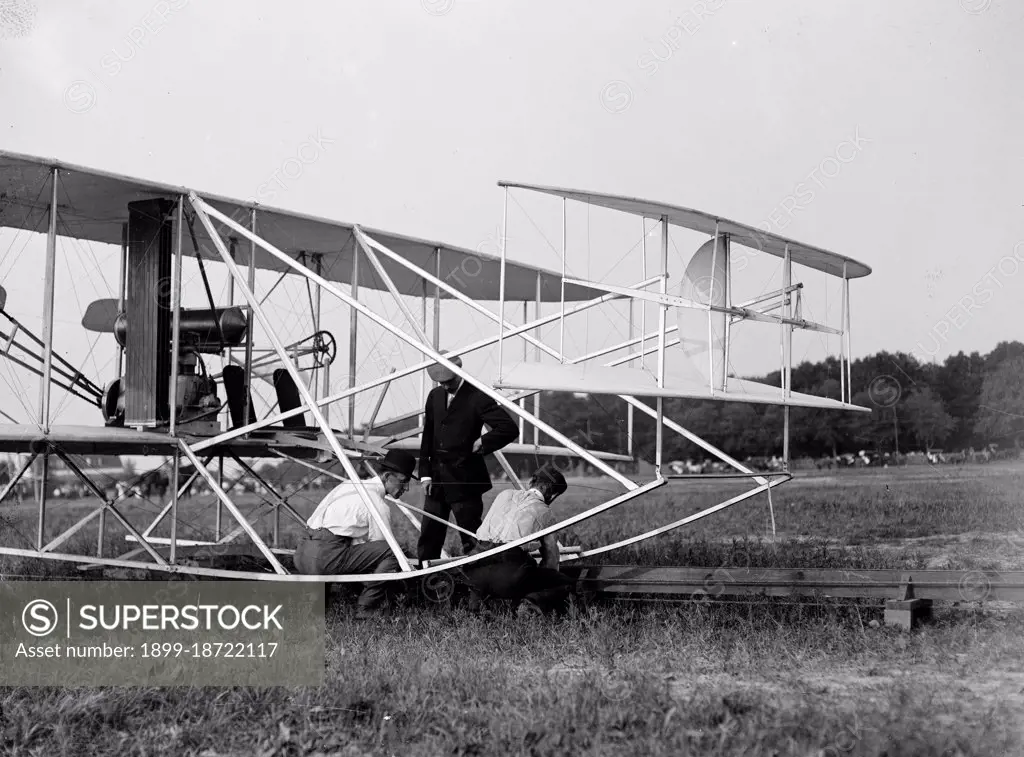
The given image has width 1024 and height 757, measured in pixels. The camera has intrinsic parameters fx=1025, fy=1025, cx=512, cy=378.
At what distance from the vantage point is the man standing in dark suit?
8.28 m

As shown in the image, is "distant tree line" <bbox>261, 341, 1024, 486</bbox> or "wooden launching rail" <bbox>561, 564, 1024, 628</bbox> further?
"distant tree line" <bbox>261, 341, 1024, 486</bbox>

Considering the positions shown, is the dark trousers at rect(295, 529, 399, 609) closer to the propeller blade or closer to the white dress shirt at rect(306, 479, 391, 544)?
the white dress shirt at rect(306, 479, 391, 544)

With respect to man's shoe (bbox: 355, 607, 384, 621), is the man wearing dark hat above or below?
above

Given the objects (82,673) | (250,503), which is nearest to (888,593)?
(82,673)

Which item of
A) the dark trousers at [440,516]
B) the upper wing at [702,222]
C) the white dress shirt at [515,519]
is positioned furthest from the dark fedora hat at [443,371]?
the upper wing at [702,222]

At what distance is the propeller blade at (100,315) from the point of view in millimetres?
11555

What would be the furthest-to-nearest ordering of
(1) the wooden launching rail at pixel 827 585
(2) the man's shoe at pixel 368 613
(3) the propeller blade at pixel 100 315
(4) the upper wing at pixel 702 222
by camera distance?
(3) the propeller blade at pixel 100 315 → (2) the man's shoe at pixel 368 613 → (4) the upper wing at pixel 702 222 → (1) the wooden launching rail at pixel 827 585

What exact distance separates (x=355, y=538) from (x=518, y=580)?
1663 mm

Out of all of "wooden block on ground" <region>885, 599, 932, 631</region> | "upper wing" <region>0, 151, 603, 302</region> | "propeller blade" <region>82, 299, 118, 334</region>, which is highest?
"upper wing" <region>0, 151, 603, 302</region>

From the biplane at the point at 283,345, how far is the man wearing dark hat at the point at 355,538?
0.22 meters

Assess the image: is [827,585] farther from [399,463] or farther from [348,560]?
[348,560]

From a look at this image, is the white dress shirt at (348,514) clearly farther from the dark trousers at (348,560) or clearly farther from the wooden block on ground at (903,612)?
the wooden block on ground at (903,612)

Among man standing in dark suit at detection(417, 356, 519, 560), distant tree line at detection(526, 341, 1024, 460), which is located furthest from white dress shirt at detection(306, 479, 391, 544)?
distant tree line at detection(526, 341, 1024, 460)

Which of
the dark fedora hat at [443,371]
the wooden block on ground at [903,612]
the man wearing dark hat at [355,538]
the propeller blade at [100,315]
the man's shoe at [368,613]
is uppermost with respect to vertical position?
the propeller blade at [100,315]
